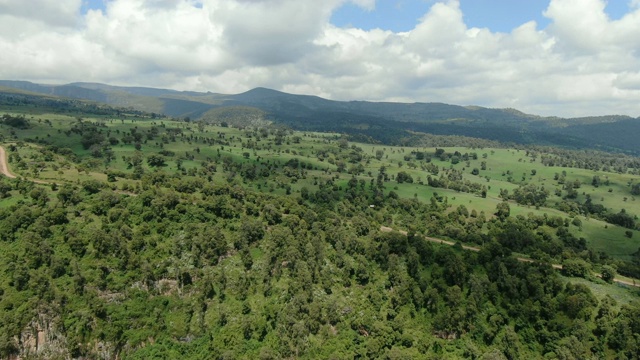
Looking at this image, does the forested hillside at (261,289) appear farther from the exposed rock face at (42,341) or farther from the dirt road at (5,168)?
the dirt road at (5,168)

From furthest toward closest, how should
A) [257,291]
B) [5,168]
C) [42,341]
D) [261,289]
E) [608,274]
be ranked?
[5,168], [608,274], [261,289], [257,291], [42,341]

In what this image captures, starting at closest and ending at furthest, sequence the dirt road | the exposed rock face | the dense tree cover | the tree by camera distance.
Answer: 1. the exposed rock face
2. the dense tree cover
3. the tree
4. the dirt road

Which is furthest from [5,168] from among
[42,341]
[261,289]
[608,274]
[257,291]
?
[608,274]

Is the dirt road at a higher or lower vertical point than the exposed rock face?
higher

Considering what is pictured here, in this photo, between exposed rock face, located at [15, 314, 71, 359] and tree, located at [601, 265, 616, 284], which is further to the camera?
tree, located at [601, 265, 616, 284]

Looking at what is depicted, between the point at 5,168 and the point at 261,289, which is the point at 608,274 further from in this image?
the point at 5,168

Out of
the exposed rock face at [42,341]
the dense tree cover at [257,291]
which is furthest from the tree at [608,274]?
the exposed rock face at [42,341]

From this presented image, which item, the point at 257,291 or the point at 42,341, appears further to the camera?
the point at 257,291

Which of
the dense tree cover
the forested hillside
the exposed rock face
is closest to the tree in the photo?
the forested hillside

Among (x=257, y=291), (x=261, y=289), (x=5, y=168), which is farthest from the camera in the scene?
(x=5, y=168)

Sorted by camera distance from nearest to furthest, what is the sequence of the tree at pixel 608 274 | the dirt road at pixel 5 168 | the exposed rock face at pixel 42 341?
1. the exposed rock face at pixel 42 341
2. the tree at pixel 608 274
3. the dirt road at pixel 5 168

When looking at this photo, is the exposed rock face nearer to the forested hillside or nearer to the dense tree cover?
the forested hillside
